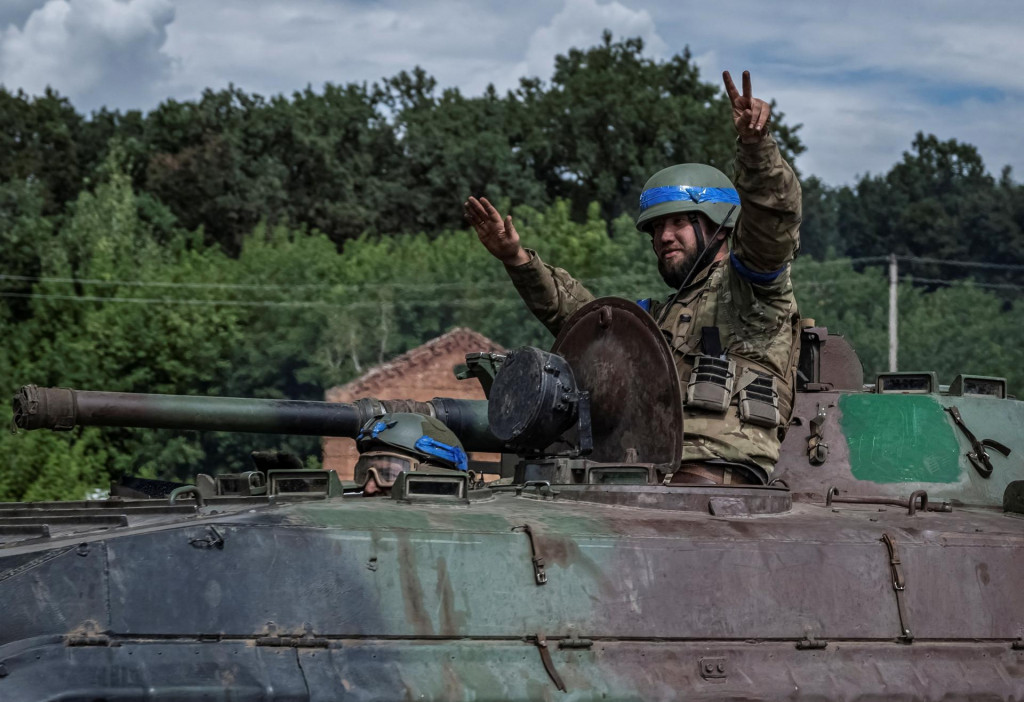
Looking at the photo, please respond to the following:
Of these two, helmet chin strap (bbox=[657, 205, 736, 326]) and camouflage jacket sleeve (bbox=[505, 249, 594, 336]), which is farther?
camouflage jacket sleeve (bbox=[505, 249, 594, 336])

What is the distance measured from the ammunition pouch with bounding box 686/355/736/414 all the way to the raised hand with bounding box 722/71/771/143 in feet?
3.89

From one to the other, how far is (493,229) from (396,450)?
6.85 ft

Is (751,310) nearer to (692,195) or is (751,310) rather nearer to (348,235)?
(692,195)

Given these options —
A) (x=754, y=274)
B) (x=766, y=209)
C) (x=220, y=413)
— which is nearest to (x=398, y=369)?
(x=220, y=413)

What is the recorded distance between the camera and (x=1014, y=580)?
6.90 metres

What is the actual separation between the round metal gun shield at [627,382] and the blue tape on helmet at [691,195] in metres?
1.06

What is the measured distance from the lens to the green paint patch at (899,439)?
7.89 metres

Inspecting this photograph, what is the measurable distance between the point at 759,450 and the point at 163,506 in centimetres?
292

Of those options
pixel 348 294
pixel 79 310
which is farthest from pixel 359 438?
pixel 79 310

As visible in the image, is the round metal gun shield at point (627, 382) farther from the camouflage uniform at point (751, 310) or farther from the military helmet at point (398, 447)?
the military helmet at point (398, 447)

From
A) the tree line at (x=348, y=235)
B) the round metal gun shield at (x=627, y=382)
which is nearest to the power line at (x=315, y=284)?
the tree line at (x=348, y=235)

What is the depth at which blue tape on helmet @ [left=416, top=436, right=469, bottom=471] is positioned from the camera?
7220 mm

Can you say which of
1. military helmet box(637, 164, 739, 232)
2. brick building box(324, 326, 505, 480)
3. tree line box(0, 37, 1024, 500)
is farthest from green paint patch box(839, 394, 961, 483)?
tree line box(0, 37, 1024, 500)

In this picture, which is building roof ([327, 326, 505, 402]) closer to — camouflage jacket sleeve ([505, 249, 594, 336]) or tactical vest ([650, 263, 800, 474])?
camouflage jacket sleeve ([505, 249, 594, 336])
